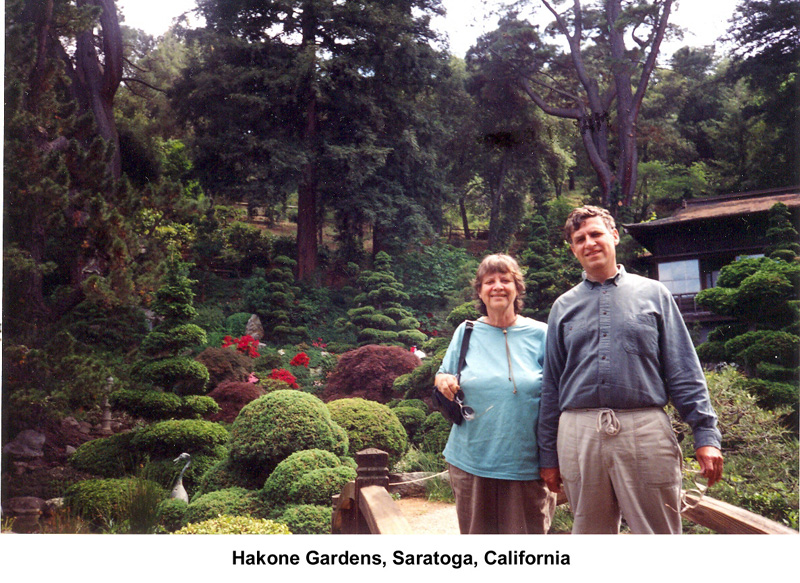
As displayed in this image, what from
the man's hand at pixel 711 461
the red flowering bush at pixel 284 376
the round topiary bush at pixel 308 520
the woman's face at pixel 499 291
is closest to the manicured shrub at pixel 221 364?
the red flowering bush at pixel 284 376

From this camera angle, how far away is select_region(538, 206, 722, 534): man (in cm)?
182

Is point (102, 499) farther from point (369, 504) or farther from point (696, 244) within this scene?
point (696, 244)

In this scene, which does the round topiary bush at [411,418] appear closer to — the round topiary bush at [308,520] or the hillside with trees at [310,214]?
the hillside with trees at [310,214]

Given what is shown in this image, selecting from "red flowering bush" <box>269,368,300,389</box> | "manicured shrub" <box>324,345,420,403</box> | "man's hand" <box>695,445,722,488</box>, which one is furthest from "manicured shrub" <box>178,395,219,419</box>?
"man's hand" <box>695,445,722,488</box>

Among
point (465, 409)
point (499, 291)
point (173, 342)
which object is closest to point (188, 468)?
point (173, 342)

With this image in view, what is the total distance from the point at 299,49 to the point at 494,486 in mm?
4757

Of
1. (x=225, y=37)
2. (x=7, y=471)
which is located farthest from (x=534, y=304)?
(x=7, y=471)

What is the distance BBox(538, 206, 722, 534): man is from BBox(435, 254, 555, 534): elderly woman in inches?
2.9

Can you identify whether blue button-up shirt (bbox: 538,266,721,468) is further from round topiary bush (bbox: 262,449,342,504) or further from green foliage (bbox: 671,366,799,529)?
round topiary bush (bbox: 262,449,342,504)

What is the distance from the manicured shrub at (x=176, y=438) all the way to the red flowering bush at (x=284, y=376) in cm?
123

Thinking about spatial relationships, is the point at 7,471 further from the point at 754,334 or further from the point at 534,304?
the point at 754,334

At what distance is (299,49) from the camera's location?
5.56m
